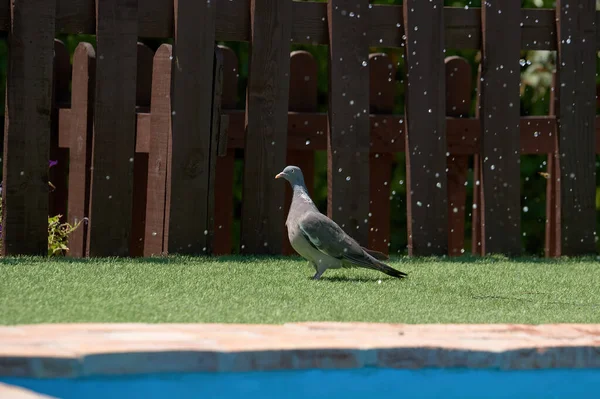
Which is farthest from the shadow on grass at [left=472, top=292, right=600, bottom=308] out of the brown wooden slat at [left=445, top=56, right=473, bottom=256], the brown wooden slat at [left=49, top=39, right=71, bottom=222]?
the brown wooden slat at [left=49, top=39, right=71, bottom=222]

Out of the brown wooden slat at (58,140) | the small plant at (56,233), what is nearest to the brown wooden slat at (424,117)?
the small plant at (56,233)

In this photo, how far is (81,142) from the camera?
6.57 meters

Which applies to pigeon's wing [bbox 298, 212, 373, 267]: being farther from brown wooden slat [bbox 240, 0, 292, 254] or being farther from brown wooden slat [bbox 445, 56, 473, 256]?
brown wooden slat [bbox 445, 56, 473, 256]

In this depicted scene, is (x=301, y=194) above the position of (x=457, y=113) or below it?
below

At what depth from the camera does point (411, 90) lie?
21.9 ft

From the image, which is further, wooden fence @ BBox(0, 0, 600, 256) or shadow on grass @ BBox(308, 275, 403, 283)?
wooden fence @ BBox(0, 0, 600, 256)

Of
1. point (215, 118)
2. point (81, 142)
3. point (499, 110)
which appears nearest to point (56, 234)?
point (81, 142)

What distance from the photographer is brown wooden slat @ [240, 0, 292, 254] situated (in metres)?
6.36

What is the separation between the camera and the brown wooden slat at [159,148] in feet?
20.4

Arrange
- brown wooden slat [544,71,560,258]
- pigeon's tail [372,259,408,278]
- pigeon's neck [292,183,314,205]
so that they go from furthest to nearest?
brown wooden slat [544,71,560,258], pigeon's neck [292,183,314,205], pigeon's tail [372,259,408,278]

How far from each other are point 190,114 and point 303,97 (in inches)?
58.4

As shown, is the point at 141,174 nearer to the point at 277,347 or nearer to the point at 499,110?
the point at 499,110

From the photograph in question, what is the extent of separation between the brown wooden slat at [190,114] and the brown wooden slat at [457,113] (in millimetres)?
2438

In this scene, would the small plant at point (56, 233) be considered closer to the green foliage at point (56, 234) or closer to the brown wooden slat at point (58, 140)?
the green foliage at point (56, 234)
